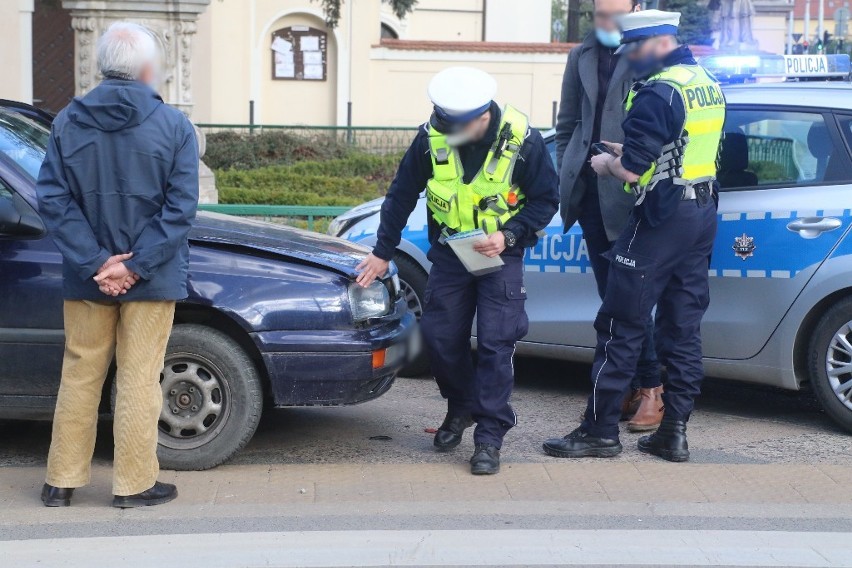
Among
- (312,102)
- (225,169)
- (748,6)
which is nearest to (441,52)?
(312,102)

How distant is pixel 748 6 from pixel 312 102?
16.4 m

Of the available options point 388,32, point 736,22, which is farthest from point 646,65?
point 388,32

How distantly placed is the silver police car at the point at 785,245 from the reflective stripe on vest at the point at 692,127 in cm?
75

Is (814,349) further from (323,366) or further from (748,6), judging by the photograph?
(748,6)

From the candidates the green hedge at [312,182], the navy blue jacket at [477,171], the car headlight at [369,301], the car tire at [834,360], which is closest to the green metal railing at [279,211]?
the green hedge at [312,182]

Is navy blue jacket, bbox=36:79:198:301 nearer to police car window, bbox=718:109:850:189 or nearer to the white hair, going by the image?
the white hair

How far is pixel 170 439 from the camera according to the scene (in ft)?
17.2

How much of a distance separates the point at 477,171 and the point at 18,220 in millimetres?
1879

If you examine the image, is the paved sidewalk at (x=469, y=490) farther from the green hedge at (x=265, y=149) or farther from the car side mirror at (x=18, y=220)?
the green hedge at (x=265, y=149)

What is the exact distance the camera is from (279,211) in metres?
10.6

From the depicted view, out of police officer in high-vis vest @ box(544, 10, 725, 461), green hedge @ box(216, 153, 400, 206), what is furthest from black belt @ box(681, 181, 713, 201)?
green hedge @ box(216, 153, 400, 206)

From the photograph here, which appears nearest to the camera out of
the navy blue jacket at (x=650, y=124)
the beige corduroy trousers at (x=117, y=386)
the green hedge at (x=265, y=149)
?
the beige corduroy trousers at (x=117, y=386)

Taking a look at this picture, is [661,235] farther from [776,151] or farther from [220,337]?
[220,337]

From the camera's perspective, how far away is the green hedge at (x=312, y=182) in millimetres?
15469
